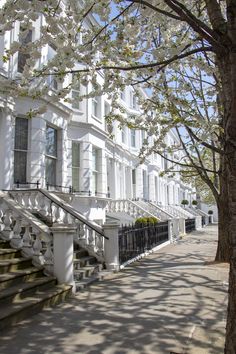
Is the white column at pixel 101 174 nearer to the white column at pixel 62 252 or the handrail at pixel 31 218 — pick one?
the handrail at pixel 31 218

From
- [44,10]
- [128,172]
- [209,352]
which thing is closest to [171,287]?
[209,352]

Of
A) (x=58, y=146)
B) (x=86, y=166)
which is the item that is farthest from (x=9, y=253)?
(x=86, y=166)

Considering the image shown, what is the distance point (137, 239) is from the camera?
1300 cm

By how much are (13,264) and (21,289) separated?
1.12 metres

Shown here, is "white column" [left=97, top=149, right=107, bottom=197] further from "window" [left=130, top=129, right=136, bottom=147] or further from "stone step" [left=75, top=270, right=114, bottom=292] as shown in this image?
"window" [left=130, top=129, right=136, bottom=147]

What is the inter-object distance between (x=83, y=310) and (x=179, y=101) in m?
4.33

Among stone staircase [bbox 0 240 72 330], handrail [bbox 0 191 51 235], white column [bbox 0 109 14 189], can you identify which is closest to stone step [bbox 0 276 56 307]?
stone staircase [bbox 0 240 72 330]

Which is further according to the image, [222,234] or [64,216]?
[222,234]

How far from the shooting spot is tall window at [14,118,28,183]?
11.7 meters

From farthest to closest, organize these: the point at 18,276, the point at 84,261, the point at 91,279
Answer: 1. the point at 84,261
2. the point at 91,279
3. the point at 18,276

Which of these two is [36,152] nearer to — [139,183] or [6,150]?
[6,150]

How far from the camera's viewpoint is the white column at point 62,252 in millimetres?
7332

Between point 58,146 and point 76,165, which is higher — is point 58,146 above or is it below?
above

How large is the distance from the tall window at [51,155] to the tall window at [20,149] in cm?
124
